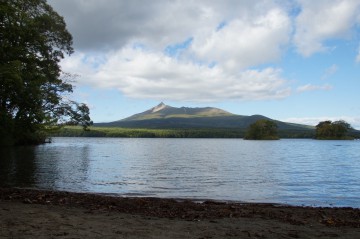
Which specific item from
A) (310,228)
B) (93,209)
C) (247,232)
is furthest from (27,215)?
(310,228)

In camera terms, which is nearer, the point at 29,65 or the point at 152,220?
the point at 152,220

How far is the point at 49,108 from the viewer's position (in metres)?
62.5

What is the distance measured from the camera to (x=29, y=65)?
44.3 m

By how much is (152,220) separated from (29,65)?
38.3m

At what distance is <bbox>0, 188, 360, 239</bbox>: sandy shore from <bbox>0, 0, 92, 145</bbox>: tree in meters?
21.7

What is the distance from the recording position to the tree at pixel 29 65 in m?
36.1

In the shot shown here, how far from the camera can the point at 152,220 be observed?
12.0 m

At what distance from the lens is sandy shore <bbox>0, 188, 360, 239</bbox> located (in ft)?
32.9

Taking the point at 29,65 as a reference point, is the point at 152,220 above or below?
below

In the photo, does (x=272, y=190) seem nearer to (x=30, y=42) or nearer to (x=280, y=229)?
(x=280, y=229)

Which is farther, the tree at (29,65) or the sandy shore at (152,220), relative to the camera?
the tree at (29,65)

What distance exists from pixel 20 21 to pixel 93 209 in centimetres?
3142

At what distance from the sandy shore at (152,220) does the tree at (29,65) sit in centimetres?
2173

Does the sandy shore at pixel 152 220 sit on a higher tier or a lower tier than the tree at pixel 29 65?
lower
